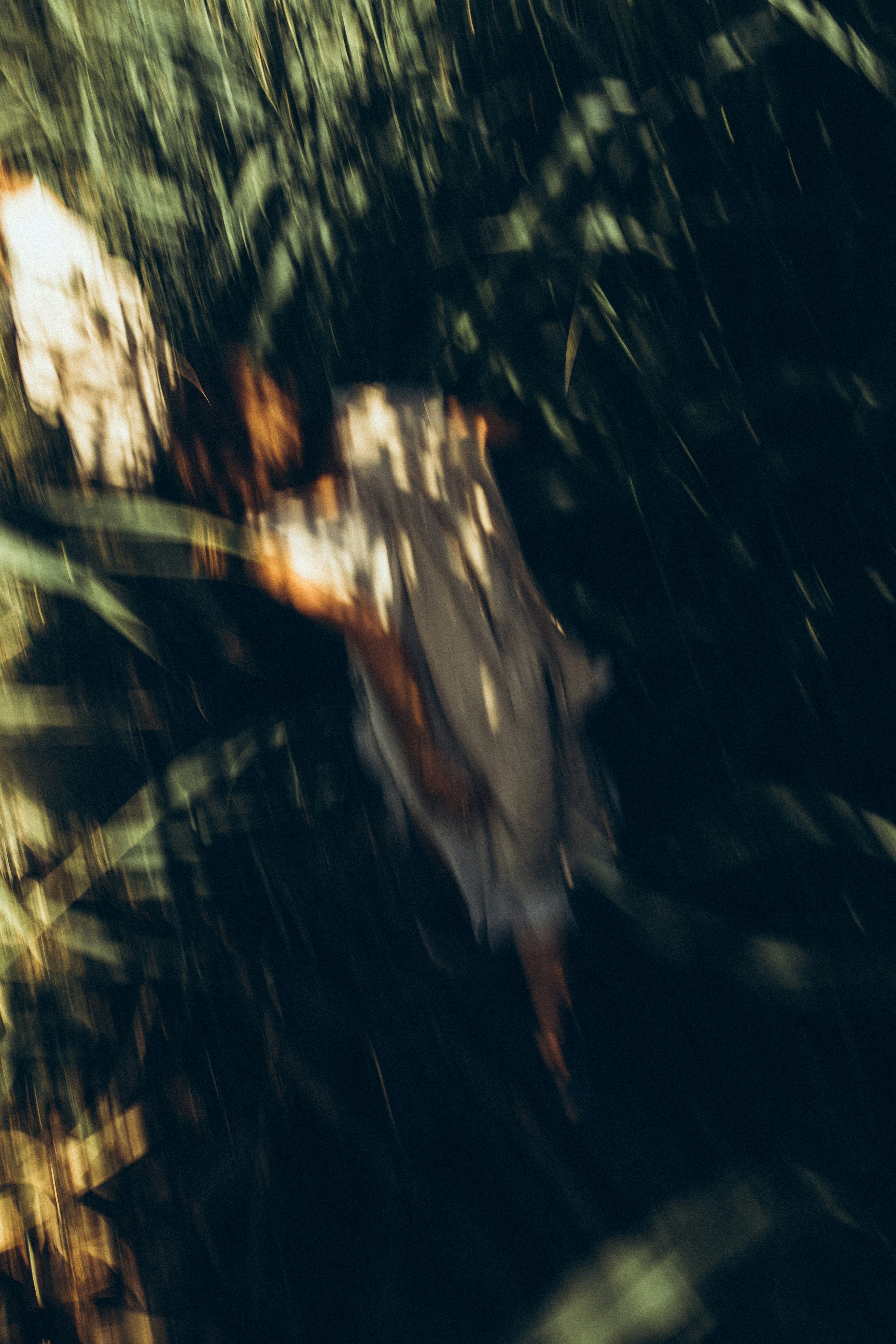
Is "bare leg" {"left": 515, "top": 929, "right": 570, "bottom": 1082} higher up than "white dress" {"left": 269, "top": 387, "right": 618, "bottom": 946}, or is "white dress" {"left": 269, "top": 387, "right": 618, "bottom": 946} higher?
"white dress" {"left": 269, "top": 387, "right": 618, "bottom": 946}

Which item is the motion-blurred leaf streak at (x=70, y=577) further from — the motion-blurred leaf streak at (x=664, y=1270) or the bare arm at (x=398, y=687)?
the motion-blurred leaf streak at (x=664, y=1270)

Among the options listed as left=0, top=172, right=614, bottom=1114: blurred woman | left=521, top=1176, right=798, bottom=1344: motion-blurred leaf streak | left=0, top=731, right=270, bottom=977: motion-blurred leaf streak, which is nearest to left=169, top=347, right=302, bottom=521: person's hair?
left=0, top=172, right=614, bottom=1114: blurred woman

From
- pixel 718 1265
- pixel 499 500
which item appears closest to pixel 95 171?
pixel 499 500

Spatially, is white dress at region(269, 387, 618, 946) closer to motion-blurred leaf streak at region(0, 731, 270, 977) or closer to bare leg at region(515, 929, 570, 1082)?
bare leg at region(515, 929, 570, 1082)

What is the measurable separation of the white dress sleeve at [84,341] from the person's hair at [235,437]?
0.02m

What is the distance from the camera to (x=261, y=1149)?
39 cm

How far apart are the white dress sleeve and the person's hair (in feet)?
0.06

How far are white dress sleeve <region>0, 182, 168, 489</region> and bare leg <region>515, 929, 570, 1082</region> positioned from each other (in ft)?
0.94

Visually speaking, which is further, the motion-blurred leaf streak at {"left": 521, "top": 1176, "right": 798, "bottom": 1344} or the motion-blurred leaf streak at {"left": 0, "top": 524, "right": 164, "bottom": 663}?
the motion-blurred leaf streak at {"left": 0, "top": 524, "right": 164, "bottom": 663}

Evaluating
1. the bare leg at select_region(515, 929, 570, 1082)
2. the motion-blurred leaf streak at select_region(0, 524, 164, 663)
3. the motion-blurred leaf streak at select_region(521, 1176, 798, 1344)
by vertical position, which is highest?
the motion-blurred leaf streak at select_region(0, 524, 164, 663)

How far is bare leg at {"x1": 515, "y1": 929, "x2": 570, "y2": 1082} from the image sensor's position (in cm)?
34

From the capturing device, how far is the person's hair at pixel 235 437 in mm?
389

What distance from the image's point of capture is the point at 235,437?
0.41 metres

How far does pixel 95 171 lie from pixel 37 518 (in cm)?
18
